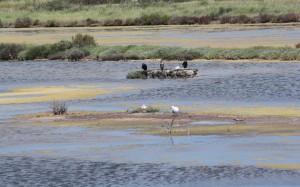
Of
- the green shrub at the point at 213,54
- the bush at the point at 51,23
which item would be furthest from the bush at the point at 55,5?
the green shrub at the point at 213,54

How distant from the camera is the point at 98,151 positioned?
24.0m

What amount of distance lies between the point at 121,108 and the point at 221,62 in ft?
67.5

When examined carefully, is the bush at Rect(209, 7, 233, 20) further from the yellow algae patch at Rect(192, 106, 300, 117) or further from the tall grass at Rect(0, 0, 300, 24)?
the yellow algae patch at Rect(192, 106, 300, 117)

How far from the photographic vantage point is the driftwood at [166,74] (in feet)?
145

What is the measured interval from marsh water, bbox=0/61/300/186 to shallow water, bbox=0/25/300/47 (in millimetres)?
23684

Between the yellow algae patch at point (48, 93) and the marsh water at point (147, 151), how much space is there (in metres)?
1.38

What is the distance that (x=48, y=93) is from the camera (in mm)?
40750

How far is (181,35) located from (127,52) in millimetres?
15917

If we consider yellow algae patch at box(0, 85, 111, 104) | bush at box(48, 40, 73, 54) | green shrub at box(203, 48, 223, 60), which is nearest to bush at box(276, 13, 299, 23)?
bush at box(48, 40, 73, 54)

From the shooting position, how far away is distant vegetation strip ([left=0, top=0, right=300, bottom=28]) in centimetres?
9019

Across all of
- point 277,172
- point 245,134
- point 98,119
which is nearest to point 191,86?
point 98,119

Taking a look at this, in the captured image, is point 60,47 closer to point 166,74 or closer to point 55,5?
point 166,74

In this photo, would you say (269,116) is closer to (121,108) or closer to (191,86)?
(121,108)

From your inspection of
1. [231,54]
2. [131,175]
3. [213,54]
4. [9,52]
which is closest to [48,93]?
[231,54]
